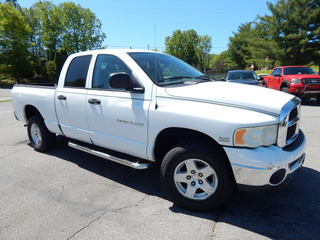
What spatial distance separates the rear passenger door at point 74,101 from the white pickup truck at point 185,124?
0.02 metres

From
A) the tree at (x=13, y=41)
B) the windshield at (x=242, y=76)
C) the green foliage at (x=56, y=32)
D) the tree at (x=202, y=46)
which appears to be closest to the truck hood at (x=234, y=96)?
the windshield at (x=242, y=76)

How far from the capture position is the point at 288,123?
2484mm

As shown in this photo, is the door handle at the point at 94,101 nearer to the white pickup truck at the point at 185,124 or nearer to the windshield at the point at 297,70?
the white pickup truck at the point at 185,124

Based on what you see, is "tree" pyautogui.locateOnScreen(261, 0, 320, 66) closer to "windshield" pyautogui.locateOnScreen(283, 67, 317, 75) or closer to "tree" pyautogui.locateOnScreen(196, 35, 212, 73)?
"windshield" pyautogui.locateOnScreen(283, 67, 317, 75)

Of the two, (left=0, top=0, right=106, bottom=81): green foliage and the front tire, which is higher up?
(left=0, top=0, right=106, bottom=81): green foliage

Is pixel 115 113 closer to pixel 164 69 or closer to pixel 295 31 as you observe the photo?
pixel 164 69

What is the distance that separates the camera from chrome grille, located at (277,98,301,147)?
7.60 ft

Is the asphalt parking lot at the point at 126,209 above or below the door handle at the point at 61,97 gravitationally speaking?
below

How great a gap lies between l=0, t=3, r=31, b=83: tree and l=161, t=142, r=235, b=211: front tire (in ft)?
121

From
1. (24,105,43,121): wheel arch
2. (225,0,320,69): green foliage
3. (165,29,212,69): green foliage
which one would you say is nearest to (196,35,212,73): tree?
(165,29,212,69): green foliage

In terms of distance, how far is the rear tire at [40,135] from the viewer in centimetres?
466

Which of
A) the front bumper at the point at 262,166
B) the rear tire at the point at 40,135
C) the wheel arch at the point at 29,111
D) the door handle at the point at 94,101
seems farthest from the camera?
the wheel arch at the point at 29,111

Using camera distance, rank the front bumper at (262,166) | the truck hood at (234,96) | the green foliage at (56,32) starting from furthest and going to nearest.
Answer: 1. the green foliage at (56,32)
2. the truck hood at (234,96)
3. the front bumper at (262,166)

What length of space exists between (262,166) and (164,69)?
188cm
